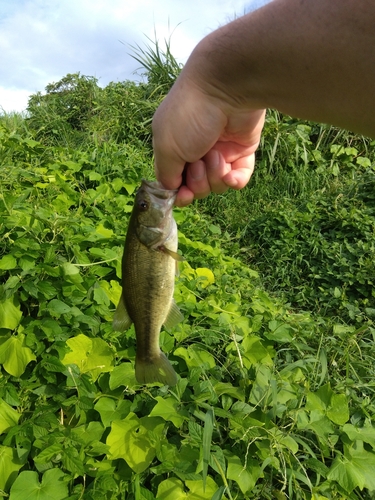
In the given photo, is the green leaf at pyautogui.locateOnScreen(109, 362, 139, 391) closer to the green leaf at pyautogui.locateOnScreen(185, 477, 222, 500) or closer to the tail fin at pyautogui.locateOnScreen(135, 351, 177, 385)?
the tail fin at pyautogui.locateOnScreen(135, 351, 177, 385)

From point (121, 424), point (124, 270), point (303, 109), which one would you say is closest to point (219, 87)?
point (303, 109)

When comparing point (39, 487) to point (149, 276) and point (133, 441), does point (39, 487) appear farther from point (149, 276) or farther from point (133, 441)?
point (149, 276)

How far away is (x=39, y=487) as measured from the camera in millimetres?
1732

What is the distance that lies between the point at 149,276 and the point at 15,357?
0.97 metres

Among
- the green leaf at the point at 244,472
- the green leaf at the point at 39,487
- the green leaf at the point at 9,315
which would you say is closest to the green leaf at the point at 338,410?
the green leaf at the point at 244,472

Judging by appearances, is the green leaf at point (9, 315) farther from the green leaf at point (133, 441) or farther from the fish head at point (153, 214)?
the fish head at point (153, 214)

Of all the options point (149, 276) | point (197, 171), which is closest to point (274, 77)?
point (197, 171)

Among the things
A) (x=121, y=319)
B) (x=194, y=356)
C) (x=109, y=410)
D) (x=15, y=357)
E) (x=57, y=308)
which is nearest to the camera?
(x=121, y=319)

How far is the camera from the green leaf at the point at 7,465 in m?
1.81

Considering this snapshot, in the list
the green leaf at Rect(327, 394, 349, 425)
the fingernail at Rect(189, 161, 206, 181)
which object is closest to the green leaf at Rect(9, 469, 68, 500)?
the green leaf at Rect(327, 394, 349, 425)

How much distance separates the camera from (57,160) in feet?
16.8

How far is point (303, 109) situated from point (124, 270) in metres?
1.08

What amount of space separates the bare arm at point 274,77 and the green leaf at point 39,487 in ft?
4.84

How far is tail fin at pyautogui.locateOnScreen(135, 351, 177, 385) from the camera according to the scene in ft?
5.97
